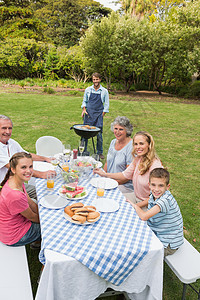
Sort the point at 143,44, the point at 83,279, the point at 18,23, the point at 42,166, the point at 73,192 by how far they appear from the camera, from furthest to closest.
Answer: the point at 18,23, the point at 143,44, the point at 42,166, the point at 73,192, the point at 83,279

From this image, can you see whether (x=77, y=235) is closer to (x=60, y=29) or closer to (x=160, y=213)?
(x=160, y=213)

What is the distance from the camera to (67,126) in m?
8.23

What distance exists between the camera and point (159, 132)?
834cm

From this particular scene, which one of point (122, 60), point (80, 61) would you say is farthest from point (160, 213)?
point (80, 61)

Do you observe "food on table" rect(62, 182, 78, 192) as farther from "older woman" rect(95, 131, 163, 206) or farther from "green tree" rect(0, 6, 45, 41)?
"green tree" rect(0, 6, 45, 41)

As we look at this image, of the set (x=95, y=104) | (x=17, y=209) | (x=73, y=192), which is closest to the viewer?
(x=17, y=209)

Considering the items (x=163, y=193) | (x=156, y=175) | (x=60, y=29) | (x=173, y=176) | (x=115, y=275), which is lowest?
(x=173, y=176)

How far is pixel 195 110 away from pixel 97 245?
41.0 feet

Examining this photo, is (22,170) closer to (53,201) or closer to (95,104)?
(53,201)

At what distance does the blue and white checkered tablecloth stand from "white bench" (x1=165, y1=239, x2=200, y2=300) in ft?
1.45

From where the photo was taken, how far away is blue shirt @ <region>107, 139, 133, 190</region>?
3344mm

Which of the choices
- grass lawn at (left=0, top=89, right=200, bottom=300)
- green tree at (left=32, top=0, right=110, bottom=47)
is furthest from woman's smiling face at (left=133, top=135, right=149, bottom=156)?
green tree at (left=32, top=0, right=110, bottom=47)

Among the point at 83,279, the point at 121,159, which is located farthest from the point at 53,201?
the point at 121,159

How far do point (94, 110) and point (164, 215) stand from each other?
4285 mm
